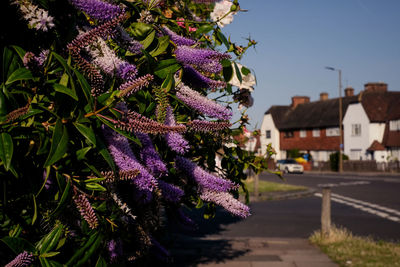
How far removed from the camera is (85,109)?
117 centimetres

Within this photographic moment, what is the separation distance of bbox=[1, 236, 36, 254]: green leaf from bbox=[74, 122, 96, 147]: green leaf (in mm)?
345

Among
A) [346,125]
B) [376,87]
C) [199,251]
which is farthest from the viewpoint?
[376,87]

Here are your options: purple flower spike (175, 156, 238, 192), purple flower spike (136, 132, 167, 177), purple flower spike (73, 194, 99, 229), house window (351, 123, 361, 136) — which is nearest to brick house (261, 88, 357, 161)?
house window (351, 123, 361, 136)

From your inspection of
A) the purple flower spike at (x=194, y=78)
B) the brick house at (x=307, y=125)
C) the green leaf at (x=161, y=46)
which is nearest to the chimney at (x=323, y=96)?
the brick house at (x=307, y=125)

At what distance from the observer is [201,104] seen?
1623 mm

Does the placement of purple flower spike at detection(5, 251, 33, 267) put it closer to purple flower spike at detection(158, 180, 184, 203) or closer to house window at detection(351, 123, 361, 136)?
purple flower spike at detection(158, 180, 184, 203)

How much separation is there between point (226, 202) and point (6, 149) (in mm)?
975

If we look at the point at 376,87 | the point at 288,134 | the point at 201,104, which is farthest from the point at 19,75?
the point at 288,134

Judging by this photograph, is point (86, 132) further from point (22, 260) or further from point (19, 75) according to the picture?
point (22, 260)

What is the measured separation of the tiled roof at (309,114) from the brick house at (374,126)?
187 cm

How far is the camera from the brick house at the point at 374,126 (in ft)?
164

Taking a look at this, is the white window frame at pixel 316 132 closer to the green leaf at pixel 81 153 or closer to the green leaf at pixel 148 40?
the green leaf at pixel 148 40

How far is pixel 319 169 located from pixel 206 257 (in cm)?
4986

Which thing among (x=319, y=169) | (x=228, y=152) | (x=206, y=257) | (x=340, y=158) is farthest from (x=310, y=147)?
(x=228, y=152)
